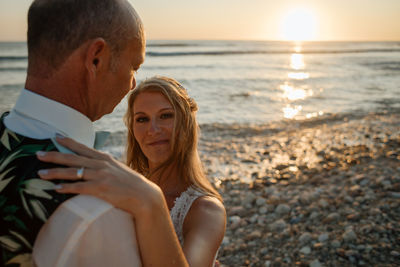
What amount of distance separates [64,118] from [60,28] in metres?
0.35

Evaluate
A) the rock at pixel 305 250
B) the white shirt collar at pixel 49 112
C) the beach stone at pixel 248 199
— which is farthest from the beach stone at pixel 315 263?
the white shirt collar at pixel 49 112

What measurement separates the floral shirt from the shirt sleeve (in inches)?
1.2

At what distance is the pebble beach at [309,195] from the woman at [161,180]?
1994 millimetres

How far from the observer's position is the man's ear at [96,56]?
4.43ft

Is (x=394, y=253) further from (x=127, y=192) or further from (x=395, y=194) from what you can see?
(x=127, y=192)

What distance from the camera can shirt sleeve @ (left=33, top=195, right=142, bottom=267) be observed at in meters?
1.08

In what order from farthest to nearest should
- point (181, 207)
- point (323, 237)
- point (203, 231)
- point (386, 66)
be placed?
point (386, 66) → point (323, 237) → point (181, 207) → point (203, 231)

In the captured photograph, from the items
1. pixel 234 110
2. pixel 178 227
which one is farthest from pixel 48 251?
pixel 234 110

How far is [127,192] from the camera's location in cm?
122

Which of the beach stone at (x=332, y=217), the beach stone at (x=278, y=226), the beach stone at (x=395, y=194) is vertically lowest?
the beach stone at (x=278, y=226)

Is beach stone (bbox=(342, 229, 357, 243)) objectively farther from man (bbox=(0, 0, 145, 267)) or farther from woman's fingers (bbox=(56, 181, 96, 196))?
woman's fingers (bbox=(56, 181, 96, 196))

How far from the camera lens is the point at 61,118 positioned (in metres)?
1.32

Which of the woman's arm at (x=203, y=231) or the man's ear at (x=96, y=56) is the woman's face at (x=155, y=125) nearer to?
the woman's arm at (x=203, y=231)

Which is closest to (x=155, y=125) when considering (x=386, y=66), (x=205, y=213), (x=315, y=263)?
(x=205, y=213)
